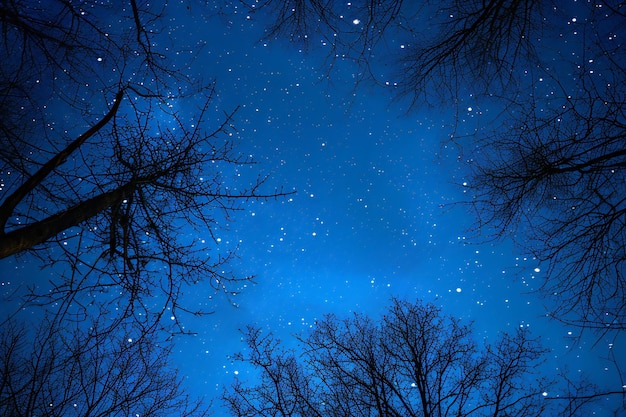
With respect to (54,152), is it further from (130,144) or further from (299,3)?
(299,3)

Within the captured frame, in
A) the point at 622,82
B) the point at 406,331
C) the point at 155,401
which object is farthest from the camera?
the point at 406,331

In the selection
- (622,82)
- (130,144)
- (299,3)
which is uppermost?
(299,3)

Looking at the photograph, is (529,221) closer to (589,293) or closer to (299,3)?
(589,293)

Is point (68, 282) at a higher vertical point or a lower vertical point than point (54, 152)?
lower

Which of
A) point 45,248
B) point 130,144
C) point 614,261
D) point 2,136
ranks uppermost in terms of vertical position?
point 130,144

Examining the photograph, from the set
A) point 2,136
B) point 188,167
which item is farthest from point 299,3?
point 2,136

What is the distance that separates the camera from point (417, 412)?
7.61m

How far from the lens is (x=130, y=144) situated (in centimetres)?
405

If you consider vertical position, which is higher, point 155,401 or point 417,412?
point 155,401

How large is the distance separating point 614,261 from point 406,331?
620 cm

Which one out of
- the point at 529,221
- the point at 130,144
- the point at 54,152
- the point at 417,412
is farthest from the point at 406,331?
the point at 54,152

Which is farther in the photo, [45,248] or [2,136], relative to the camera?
[45,248]

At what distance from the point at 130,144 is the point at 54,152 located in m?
0.83

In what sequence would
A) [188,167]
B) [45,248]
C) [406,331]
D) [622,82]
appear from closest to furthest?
[622,82] < [45,248] < [188,167] < [406,331]
